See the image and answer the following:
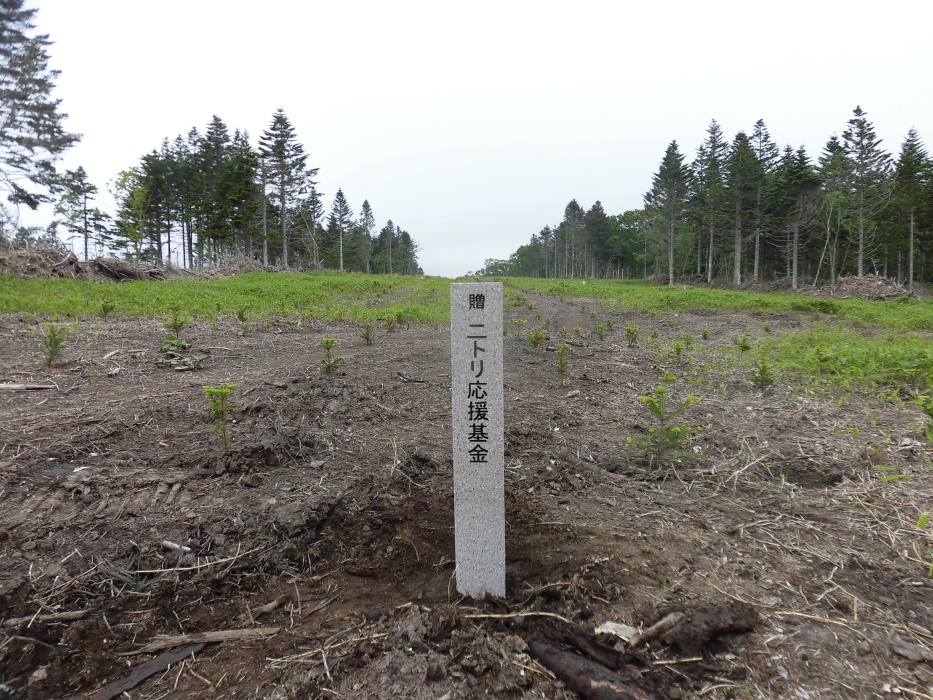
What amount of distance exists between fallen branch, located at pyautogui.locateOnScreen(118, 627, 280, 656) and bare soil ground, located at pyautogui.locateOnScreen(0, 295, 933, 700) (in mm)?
11

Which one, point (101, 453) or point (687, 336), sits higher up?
point (687, 336)

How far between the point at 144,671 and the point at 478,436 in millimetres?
1587

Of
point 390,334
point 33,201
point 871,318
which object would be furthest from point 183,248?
point 871,318

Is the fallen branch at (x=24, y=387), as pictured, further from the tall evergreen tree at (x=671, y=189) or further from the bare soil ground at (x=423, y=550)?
the tall evergreen tree at (x=671, y=189)

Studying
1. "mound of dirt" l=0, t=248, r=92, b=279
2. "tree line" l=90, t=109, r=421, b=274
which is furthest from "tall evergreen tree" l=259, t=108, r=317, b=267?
"mound of dirt" l=0, t=248, r=92, b=279

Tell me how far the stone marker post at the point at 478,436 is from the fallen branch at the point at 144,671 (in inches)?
44.8

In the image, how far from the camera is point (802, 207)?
2956 cm

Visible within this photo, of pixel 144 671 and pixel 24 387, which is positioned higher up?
pixel 24 387

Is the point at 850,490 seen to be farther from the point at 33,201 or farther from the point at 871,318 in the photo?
the point at 33,201

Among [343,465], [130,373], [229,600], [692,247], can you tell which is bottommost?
[229,600]

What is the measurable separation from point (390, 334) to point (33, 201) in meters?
22.7

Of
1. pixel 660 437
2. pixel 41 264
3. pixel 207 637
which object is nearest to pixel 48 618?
pixel 207 637

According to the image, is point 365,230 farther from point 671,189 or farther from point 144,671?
point 144,671

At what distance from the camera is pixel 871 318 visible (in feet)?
40.1
